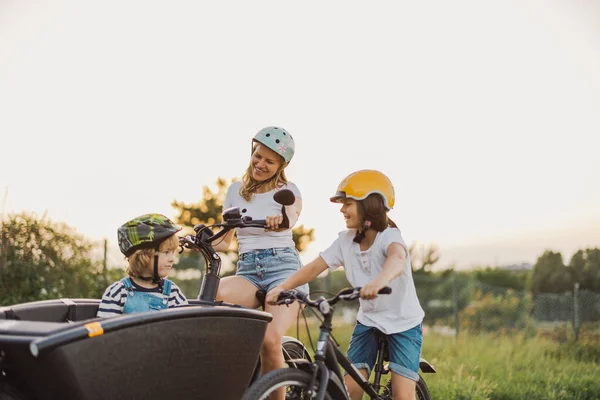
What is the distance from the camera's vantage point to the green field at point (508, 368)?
7371 mm

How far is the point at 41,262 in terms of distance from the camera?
8625mm

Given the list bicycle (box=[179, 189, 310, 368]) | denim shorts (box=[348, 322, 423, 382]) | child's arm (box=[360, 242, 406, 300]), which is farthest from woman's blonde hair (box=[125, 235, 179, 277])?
Answer: denim shorts (box=[348, 322, 423, 382])

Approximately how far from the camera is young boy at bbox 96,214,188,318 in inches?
144

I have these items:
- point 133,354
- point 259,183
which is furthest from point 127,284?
point 259,183

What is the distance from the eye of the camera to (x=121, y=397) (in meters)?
2.93

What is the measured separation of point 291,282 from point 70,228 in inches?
222

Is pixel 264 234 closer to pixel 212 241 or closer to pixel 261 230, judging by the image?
pixel 261 230

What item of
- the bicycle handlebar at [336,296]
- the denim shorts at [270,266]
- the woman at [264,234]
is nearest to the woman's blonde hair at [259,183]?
the woman at [264,234]

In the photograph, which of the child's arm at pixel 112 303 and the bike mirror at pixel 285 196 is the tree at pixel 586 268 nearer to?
the bike mirror at pixel 285 196

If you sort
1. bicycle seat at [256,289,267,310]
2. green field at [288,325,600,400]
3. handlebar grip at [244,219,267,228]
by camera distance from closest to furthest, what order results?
handlebar grip at [244,219,267,228] → bicycle seat at [256,289,267,310] → green field at [288,325,600,400]

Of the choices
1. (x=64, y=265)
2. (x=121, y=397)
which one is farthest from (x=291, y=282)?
(x=64, y=265)

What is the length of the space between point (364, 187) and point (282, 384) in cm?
114

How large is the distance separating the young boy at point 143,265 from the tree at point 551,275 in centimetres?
1820

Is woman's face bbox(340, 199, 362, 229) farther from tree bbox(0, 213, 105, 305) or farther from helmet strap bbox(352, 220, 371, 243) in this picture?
tree bbox(0, 213, 105, 305)
